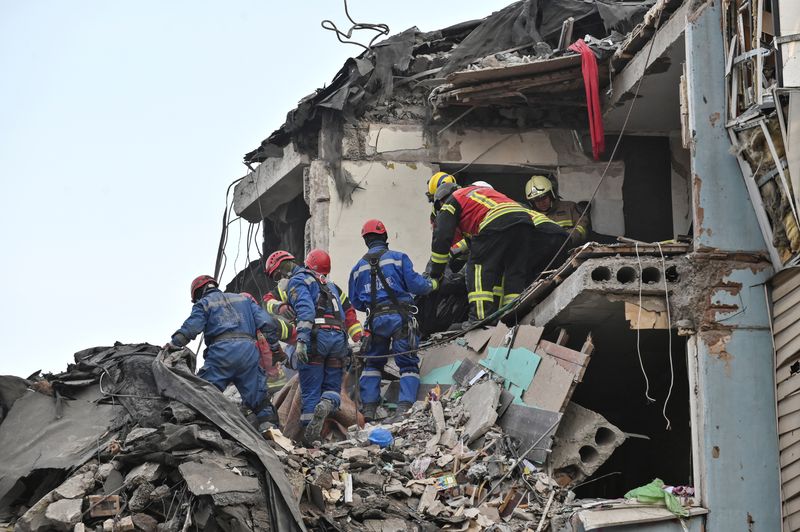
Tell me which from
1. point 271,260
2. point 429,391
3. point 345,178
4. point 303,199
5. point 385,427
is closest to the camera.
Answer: point 385,427

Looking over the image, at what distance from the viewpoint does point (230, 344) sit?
13.6 metres

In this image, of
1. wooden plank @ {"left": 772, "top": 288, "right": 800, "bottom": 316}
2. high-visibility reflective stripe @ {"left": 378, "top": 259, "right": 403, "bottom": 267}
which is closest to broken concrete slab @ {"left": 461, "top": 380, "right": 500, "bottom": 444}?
high-visibility reflective stripe @ {"left": 378, "top": 259, "right": 403, "bottom": 267}

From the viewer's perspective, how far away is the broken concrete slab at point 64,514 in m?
11.0

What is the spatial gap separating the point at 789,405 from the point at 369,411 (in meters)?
4.58

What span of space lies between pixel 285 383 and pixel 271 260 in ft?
4.81

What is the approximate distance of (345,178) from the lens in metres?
17.5

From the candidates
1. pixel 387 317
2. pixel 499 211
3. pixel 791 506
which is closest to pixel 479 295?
pixel 499 211

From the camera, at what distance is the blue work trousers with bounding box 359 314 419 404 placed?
14.5m

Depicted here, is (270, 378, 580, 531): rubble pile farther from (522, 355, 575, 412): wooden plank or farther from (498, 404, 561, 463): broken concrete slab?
(522, 355, 575, 412): wooden plank

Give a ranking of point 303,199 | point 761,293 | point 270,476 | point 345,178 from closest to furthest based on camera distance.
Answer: point 270,476, point 761,293, point 345,178, point 303,199

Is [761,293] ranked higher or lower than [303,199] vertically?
lower

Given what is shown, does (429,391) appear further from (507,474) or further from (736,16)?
(736,16)

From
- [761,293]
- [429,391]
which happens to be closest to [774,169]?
[761,293]

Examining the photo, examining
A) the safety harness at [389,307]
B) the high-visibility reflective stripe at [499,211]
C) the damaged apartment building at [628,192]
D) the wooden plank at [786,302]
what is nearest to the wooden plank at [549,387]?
the damaged apartment building at [628,192]
